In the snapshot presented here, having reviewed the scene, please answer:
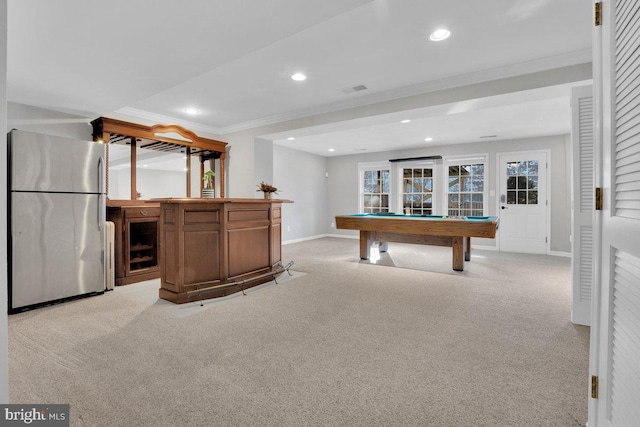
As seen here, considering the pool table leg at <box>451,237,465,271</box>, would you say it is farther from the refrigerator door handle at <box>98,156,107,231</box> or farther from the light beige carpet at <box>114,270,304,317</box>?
the refrigerator door handle at <box>98,156,107,231</box>

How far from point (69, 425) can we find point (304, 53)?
10.4 feet

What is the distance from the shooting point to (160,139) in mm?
4539

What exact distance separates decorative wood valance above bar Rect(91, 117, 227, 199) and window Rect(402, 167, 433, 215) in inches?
183

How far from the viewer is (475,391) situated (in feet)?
5.43

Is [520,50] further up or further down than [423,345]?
further up

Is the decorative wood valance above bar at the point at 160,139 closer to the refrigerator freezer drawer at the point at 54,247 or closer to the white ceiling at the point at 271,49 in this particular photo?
the white ceiling at the point at 271,49

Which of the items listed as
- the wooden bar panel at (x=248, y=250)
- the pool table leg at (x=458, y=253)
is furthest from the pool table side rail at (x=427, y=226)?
the wooden bar panel at (x=248, y=250)

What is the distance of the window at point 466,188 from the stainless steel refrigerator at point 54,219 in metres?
6.82

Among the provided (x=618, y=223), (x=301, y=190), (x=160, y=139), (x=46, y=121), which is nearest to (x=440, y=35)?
(x=618, y=223)

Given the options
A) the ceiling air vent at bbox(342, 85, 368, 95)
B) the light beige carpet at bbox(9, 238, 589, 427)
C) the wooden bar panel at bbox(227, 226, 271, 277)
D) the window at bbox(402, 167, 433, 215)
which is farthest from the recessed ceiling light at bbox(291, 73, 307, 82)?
the window at bbox(402, 167, 433, 215)

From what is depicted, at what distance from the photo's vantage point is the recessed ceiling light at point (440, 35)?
253cm

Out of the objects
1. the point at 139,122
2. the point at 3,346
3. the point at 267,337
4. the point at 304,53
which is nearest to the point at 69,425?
the point at 3,346

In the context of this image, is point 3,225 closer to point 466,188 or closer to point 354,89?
point 354,89

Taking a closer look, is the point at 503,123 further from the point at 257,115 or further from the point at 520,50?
the point at 257,115
